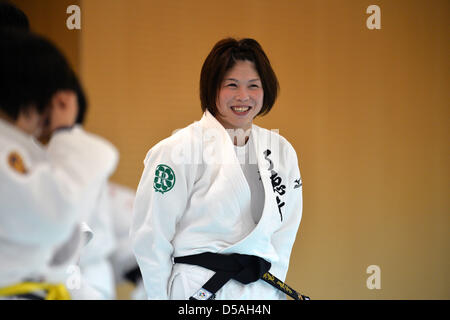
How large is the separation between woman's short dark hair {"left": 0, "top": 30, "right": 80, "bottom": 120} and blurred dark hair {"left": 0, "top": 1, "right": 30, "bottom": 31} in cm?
8

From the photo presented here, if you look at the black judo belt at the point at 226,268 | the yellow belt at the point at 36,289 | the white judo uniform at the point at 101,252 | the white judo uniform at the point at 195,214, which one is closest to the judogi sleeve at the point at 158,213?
the white judo uniform at the point at 195,214

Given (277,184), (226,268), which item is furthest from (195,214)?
(277,184)

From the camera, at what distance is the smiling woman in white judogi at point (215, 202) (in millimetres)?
1553

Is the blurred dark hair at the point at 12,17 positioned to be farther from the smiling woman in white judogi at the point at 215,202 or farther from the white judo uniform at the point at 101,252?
the smiling woman in white judogi at the point at 215,202

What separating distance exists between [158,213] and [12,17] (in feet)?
2.35

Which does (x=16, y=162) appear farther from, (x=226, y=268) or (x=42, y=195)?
(x=226, y=268)

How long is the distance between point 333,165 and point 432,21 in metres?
0.65

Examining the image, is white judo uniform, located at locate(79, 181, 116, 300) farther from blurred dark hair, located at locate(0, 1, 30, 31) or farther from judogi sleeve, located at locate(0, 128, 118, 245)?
blurred dark hair, located at locate(0, 1, 30, 31)

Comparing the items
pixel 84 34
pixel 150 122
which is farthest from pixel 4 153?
pixel 150 122

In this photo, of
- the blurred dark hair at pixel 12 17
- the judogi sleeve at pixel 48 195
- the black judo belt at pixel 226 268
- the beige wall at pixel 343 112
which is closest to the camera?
the judogi sleeve at pixel 48 195

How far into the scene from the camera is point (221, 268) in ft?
5.05

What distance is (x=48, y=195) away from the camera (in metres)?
0.94

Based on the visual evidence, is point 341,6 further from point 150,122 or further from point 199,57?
point 150,122

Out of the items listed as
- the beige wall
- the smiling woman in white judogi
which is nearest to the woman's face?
the smiling woman in white judogi
